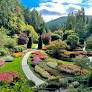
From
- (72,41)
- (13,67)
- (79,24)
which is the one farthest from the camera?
(79,24)

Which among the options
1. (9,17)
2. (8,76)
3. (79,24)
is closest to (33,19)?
(79,24)

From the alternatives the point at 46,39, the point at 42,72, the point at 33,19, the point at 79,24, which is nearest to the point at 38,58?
the point at 42,72

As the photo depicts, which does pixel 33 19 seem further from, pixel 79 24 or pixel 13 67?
pixel 13 67

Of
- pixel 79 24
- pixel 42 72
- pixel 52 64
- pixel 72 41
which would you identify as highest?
pixel 79 24

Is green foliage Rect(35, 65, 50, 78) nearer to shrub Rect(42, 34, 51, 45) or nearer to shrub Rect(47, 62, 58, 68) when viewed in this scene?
shrub Rect(47, 62, 58, 68)

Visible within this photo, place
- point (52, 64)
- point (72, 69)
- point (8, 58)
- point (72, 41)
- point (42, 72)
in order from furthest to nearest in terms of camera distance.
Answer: point (72, 41) < point (8, 58) < point (52, 64) < point (72, 69) < point (42, 72)

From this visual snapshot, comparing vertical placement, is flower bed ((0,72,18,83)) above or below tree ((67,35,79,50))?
below

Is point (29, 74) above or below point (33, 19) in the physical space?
below

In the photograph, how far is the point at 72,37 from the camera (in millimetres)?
72438

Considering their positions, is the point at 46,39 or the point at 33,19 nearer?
the point at 46,39

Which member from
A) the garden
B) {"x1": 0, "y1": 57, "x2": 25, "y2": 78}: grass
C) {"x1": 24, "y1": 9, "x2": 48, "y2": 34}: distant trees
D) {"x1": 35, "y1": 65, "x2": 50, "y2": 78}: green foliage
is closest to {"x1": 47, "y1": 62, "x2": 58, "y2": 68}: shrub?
the garden

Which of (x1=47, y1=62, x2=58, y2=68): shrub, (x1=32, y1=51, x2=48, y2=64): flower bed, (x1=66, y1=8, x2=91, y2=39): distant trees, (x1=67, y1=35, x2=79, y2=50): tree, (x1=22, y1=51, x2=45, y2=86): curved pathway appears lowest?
(x1=22, y1=51, x2=45, y2=86): curved pathway

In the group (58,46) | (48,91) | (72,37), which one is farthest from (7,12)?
(48,91)

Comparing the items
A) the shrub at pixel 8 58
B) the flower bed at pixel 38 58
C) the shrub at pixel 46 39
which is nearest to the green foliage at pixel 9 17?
the shrub at pixel 46 39
